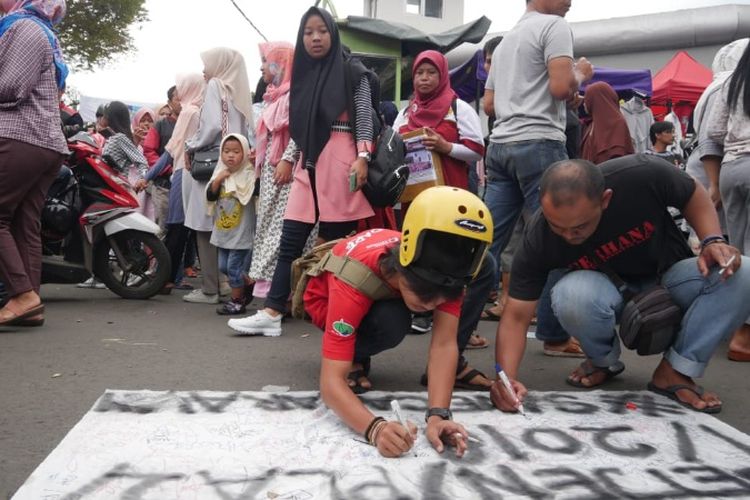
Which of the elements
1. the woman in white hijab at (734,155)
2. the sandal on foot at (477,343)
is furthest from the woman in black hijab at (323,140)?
the woman in white hijab at (734,155)

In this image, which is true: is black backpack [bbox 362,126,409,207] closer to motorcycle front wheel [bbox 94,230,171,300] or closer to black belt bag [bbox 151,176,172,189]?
motorcycle front wheel [bbox 94,230,171,300]

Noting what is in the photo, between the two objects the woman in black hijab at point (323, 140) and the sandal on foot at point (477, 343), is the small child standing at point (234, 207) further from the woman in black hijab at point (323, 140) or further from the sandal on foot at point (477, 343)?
the sandal on foot at point (477, 343)

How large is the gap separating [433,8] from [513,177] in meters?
26.4

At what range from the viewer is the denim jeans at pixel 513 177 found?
3730 millimetres

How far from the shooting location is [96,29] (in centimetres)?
2022

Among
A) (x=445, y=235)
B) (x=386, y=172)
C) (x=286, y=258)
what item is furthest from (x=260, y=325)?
(x=445, y=235)

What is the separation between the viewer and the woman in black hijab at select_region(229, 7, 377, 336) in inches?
148

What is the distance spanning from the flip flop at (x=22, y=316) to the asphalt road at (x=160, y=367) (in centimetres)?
5

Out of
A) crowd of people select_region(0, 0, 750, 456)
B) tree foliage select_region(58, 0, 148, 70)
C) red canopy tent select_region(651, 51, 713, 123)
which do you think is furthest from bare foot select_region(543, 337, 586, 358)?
tree foliage select_region(58, 0, 148, 70)

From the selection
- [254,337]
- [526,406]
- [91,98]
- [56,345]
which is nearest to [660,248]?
[526,406]

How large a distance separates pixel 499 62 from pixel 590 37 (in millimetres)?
11831

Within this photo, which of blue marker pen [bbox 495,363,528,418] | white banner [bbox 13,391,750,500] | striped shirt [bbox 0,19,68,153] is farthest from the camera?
striped shirt [bbox 0,19,68,153]

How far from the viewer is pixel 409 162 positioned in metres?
4.17

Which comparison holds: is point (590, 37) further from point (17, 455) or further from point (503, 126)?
point (17, 455)
